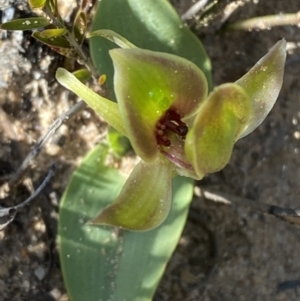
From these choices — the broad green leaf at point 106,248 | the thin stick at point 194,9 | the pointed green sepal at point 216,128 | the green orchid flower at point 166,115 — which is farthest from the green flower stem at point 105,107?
the thin stick at point 194,9

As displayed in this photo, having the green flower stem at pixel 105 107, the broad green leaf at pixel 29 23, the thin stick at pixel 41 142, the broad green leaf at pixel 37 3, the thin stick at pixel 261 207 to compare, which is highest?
the broad green leaf at pixel 37 3

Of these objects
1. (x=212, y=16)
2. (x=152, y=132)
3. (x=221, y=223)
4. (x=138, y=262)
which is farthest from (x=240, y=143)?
(x=152, y=132)

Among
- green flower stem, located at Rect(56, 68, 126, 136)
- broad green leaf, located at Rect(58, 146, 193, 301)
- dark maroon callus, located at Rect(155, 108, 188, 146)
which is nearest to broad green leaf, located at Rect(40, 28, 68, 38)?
green flower stem, located at Rect(56, 68, 126, 136)

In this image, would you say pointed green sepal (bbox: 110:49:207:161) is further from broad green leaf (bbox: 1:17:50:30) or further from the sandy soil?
the sandy soil

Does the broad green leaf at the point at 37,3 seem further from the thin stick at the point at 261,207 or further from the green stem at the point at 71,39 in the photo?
the thin stick at the point at 261,207

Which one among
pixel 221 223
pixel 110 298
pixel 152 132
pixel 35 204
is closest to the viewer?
pixel 152 132

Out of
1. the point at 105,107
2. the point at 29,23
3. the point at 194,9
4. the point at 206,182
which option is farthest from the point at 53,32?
the point at 206,182

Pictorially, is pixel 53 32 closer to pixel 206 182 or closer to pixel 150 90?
pixel 150 90

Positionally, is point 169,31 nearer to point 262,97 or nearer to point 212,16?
point 212,16
